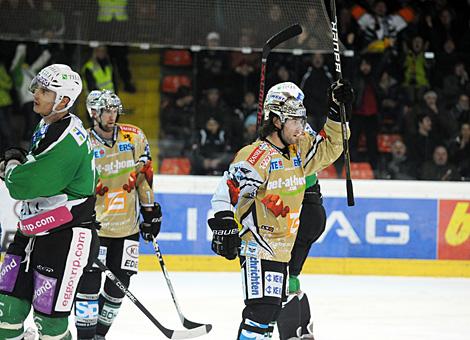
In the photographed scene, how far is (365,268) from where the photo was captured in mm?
8086

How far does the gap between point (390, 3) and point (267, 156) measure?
656cm

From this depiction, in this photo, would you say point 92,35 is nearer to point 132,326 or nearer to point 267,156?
point 132,326

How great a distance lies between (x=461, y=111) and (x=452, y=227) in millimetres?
1237

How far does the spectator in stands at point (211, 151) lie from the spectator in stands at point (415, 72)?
5.91ft

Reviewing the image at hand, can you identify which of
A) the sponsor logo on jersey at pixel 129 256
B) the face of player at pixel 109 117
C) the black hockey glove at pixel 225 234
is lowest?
the sponsor logo on jersey at pixel 129 256

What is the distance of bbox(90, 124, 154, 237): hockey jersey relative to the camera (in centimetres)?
526

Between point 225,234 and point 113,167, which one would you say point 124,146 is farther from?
point 225,234

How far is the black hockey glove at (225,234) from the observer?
13.8 feet

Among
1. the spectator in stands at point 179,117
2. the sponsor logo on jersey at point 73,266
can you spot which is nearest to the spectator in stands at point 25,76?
the spectator in stands at point 179,117

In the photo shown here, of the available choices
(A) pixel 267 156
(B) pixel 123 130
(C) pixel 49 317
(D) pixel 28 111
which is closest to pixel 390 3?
(D) pixel 28 111

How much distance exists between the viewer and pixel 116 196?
5316mm

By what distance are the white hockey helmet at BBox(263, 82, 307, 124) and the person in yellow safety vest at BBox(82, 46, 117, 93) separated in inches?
172

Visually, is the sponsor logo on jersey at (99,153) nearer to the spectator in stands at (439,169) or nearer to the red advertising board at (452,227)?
the red advertising board at (452,227)

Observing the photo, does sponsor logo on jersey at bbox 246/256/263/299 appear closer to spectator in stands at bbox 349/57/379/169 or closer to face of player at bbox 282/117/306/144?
face of player at bbox 282/117/306/144
